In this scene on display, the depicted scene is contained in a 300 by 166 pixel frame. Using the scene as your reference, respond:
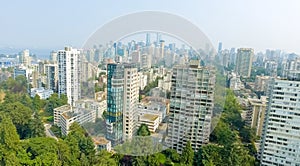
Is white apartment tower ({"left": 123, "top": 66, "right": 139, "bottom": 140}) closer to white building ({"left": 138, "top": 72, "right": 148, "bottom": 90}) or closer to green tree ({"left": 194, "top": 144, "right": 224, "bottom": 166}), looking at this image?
white building ({"left": 138, "top": 72, "right": 148, "bottom": 90})

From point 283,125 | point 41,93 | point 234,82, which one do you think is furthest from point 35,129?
point 234,82

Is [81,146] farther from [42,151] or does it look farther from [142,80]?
[142,80]

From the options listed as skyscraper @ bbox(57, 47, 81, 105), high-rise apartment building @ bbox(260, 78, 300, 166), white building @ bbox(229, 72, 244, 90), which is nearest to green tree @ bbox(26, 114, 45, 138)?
skyscraper @ bbox(57, 47, 81, 105)

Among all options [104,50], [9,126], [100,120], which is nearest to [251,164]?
[100,120]

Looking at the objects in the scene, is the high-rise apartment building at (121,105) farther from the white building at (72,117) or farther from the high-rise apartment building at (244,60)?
the high-rise apartment building at (244,60)

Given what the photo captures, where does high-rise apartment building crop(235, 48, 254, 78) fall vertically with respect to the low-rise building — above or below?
above

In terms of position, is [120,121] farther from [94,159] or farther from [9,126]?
[9,126]
